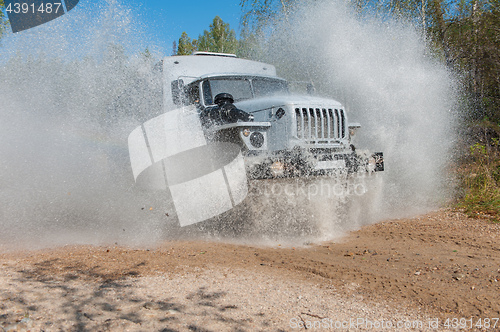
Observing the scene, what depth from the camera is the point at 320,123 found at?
6.11 meters

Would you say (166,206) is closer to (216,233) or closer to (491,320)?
(216,233)

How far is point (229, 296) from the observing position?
10.6ft

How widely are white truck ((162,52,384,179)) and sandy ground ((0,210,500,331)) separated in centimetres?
117

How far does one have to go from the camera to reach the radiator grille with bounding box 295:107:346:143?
5.89 m

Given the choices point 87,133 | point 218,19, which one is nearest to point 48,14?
point 87,133

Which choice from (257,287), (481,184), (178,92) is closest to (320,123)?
(178,92)

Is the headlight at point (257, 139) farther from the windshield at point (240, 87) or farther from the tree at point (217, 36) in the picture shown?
the tree at point (217, 36)

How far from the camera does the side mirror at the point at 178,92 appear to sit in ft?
23.5

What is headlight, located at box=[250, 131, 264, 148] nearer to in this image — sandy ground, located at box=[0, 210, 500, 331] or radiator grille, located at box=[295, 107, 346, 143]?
radiator grille, located at box=[295, 107, 346, 143]

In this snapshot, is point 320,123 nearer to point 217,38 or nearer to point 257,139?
point 257,139

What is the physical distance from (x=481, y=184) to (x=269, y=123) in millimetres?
4515

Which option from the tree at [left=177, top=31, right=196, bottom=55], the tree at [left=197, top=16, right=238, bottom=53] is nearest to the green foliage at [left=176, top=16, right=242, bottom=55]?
the tree at [left=197, top=16, right=238, bottom=53]

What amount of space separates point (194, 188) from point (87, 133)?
2.70 meters

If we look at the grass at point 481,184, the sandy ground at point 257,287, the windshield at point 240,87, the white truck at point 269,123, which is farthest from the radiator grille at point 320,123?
the grass at point 481,184
